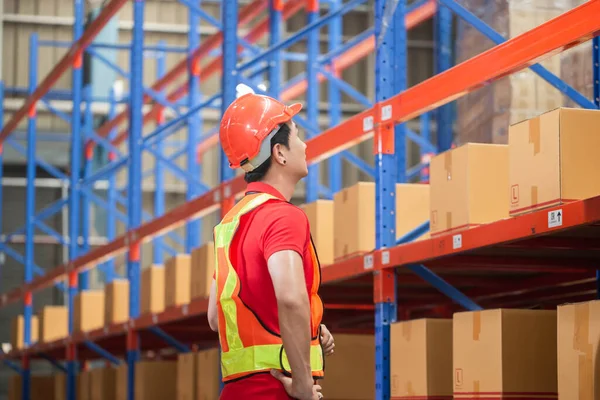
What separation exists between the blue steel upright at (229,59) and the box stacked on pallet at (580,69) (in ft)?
9.70

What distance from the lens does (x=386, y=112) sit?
6391 mm

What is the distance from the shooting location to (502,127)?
25.7 feet

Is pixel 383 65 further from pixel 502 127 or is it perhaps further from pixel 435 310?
pixel 435 310

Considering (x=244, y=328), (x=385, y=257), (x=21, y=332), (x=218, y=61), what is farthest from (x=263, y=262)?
(x=21, y=332)

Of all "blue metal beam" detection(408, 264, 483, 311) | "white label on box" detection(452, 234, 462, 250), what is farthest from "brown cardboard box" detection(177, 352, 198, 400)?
"white label on box" detection(452, 234, 462, 250)

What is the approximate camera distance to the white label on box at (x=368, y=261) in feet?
A: 21.3

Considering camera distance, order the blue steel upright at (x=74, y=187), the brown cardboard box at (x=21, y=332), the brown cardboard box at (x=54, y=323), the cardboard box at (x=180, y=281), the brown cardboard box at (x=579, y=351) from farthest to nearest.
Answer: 1. the brown cardboard box at (x=21, y=332)
2. the brown cardboard box at (x=54, y=323)
3. the blue steel upright at (x=74, y=187)
4. the cardboard box at (x=180, y=281)
5. the brown cardboard box at (x=579, y=351)

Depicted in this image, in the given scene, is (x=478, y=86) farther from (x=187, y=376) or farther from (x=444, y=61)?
(x=187, y=376)

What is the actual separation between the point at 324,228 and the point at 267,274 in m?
3.85

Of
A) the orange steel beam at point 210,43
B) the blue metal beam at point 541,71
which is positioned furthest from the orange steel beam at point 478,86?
the orange steel beam at point 210,43

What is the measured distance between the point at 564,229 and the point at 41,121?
18.8 meters

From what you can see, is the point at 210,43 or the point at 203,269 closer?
the point at 203,269

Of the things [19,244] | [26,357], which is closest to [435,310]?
[26,357]

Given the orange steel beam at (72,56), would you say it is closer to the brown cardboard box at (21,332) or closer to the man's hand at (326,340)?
the brown cardboard box at (21,332)
